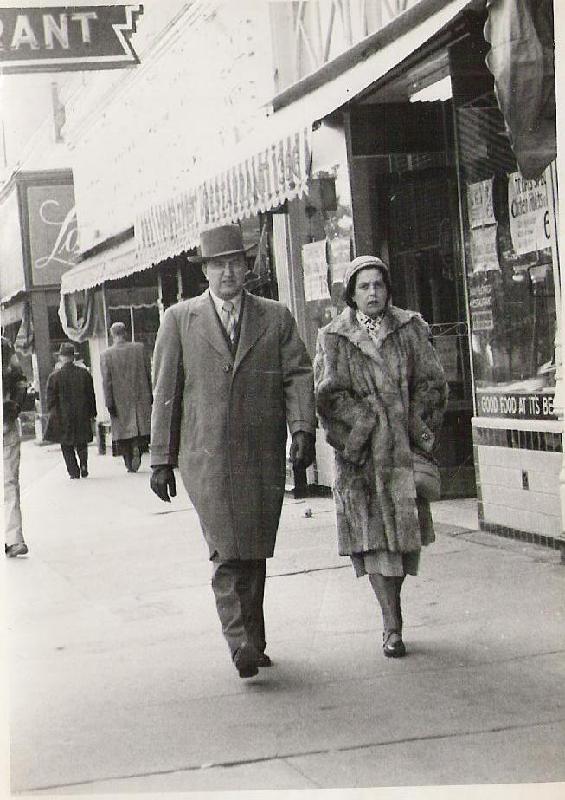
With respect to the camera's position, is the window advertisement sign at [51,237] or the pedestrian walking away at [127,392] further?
the pedestrian walking away at [127,392]

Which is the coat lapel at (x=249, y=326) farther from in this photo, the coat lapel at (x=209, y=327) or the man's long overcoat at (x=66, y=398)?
the man's long overcoat at (x=66, y=398)

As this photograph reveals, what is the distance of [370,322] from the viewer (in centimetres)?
514

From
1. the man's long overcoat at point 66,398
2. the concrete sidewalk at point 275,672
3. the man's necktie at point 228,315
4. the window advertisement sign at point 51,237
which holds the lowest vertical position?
the concrete sidewalk at point 275,672

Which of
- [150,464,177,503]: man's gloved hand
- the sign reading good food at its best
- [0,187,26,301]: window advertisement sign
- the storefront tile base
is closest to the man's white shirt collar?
[150,464,177,503]: man's gloved hand

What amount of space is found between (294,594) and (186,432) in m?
1.41

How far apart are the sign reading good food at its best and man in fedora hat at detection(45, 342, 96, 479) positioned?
175 cm

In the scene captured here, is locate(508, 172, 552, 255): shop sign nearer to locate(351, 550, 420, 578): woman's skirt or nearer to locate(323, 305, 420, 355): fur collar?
locate(323, 305, 420, 355): fur collar

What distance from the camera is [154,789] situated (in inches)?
158

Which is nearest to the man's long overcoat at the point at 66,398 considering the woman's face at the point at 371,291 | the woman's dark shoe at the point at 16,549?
the woman's dark shoe at the point at 16,549

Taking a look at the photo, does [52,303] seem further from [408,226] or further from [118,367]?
[408,226]

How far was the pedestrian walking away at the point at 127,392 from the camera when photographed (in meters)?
7.68

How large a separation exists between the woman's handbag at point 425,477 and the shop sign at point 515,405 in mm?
1394

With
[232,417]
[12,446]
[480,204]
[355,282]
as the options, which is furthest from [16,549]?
[480,204]

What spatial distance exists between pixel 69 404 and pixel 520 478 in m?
2.46
